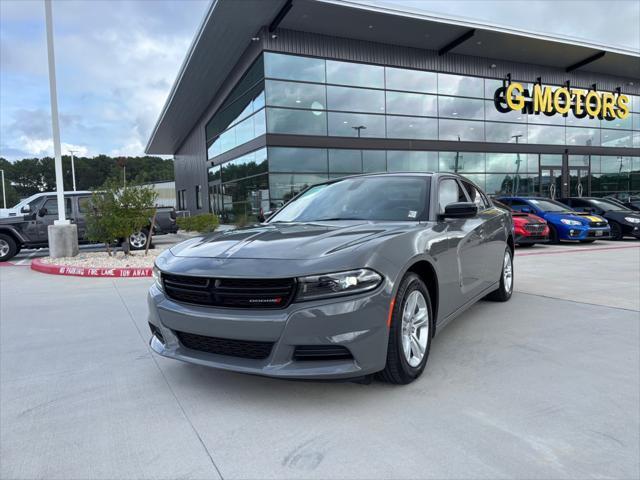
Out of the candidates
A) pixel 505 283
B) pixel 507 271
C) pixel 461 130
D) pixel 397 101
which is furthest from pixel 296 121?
pixel 505 283

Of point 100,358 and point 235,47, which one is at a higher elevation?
point 235,47

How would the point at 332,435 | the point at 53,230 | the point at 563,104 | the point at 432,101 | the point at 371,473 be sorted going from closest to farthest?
the point at 371,473
the point at 332,435
the point at 53,230
the point at 432,101
the point at 563,104

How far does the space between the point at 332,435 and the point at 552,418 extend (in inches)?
48.7

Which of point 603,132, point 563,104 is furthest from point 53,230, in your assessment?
point 603,132

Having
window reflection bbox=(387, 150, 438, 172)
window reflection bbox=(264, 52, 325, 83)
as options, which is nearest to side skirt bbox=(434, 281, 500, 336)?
window reflection bbox=(264, 52, 325, 83)

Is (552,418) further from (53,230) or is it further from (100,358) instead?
(53,230)

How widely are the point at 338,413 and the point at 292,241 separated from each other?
1082 mm

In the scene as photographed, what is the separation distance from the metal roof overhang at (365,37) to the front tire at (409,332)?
14.9 metres

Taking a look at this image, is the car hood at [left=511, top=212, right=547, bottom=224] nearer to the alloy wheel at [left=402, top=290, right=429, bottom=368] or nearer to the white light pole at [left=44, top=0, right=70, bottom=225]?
the alloy wheel at [left=402, top=290, right=429, bottom=368]

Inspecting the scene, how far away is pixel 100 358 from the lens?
3.64m

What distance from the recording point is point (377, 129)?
19.4 meters

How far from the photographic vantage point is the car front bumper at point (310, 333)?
7.85 feet

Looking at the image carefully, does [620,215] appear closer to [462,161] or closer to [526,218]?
[526,218]

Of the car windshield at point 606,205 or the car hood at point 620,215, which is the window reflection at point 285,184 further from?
the car hood at point 620,215
